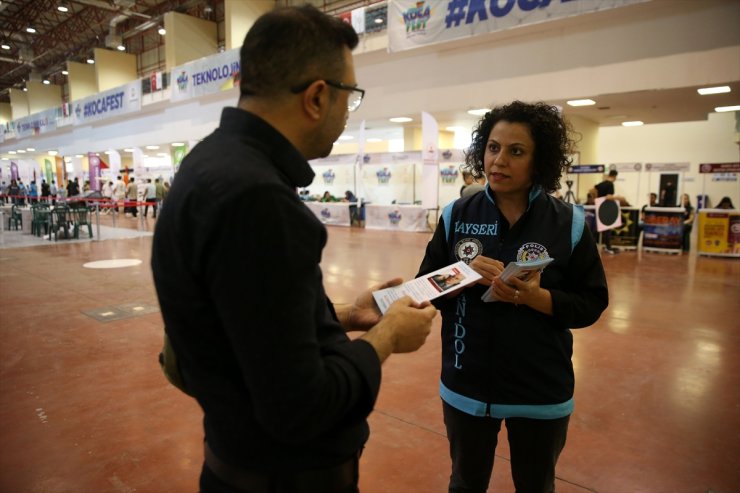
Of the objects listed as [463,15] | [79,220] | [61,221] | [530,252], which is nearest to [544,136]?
[530,252]

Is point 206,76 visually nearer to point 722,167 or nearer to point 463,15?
point 463,15

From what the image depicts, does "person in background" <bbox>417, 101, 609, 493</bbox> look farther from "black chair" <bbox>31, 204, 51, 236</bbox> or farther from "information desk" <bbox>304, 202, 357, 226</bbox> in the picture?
"black chair" <bbox>31, 204, 51, 236</bbox>

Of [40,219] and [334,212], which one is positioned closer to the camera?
[40,219]

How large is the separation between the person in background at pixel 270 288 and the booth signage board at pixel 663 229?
10531 millimetres

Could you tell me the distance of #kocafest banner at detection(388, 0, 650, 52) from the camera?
340 inches

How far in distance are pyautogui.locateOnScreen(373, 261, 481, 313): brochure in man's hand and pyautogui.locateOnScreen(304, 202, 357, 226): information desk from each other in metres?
13.7

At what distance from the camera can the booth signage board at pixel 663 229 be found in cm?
965

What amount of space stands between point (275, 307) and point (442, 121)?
1364 centimetres

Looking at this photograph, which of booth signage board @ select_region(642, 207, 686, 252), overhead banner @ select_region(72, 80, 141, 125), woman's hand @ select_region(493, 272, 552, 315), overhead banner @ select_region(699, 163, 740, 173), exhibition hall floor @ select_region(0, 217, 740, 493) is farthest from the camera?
overhead banner @ select_region(72, 80, 141, 125)

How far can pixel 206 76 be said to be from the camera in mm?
15406

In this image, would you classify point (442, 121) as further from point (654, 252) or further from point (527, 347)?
point (527, 347)

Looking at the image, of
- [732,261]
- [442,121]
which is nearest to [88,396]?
[732,261]

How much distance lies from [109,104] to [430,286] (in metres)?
23.0

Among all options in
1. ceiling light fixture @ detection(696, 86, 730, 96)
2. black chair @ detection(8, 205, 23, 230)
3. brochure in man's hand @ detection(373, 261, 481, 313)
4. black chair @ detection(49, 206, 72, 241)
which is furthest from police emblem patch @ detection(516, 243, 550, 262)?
black chair @ detection(8, 205, 23, 230)
